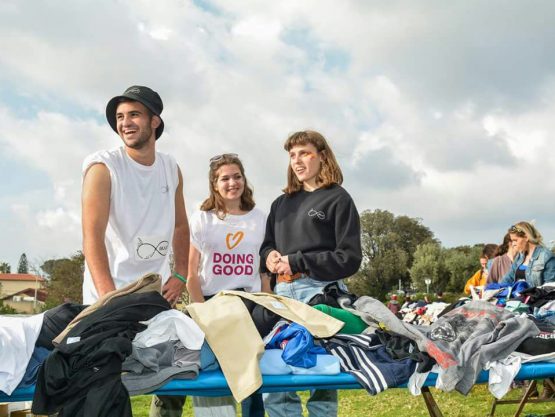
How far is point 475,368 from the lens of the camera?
2.75 metres

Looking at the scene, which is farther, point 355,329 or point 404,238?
point 404,238

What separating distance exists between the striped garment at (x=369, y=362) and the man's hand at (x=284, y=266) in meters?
0.57

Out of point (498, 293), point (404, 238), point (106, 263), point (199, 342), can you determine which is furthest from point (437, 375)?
point (404, 238)

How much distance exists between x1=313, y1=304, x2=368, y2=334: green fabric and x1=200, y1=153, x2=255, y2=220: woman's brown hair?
1317mm

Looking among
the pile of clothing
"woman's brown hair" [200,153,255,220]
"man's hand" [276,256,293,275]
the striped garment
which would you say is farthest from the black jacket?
"woman's brown hair" [200,153,255,220]

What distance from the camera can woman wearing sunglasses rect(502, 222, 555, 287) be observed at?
527 centimetres

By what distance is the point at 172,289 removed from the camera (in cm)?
331

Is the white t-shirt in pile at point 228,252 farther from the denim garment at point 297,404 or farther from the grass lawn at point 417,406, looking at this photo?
the grass lawn at point 417,406

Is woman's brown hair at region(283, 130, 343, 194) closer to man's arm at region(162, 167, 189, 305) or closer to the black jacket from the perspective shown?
man's arm at region(162, 167, 189, 305)

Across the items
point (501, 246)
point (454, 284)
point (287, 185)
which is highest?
point (287, 185)

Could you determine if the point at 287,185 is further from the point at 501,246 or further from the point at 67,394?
the point at 501,246

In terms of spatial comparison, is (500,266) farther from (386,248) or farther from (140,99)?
(386,248)

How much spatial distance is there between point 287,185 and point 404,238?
63892 millimetres

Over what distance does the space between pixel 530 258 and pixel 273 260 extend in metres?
3.22
